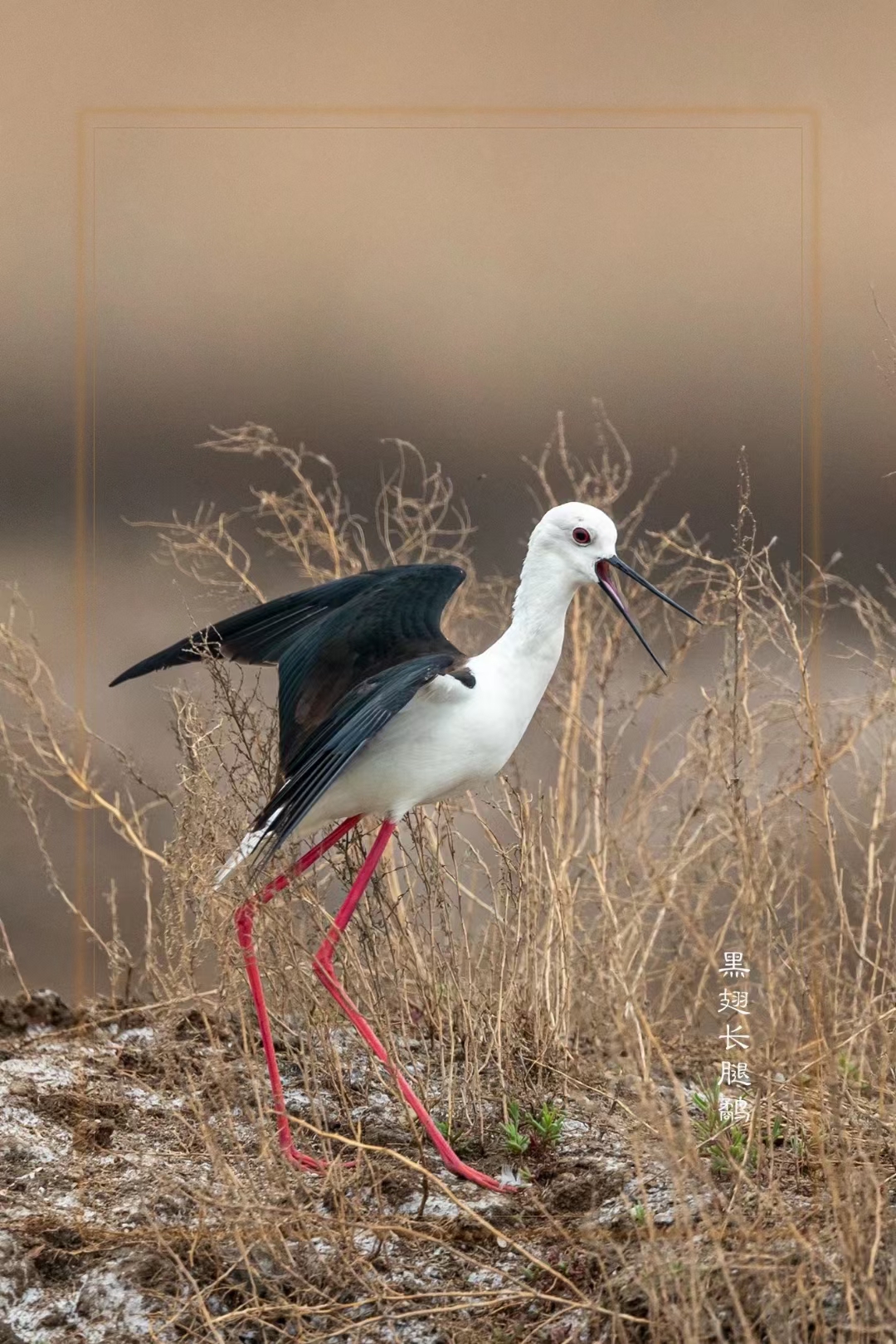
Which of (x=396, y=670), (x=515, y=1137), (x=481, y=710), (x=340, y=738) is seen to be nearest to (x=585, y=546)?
(x=481, y=710)

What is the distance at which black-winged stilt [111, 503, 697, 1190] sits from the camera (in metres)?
4.32

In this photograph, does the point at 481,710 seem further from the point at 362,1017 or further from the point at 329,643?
the point at 362,1017

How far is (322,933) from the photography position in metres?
4.70

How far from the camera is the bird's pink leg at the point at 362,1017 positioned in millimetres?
4320

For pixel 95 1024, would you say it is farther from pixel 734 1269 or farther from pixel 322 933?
pixel 734 1269

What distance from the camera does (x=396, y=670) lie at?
4.14 meters

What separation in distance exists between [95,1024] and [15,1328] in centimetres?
180

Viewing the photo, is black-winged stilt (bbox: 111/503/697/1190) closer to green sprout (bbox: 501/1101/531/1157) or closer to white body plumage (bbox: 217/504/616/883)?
white body plumage (bbox: 217/504/616/883)

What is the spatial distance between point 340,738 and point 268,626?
707mm

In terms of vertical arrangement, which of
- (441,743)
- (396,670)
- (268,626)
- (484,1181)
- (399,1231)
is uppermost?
(268,626)

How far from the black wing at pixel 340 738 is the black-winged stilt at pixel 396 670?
19mm

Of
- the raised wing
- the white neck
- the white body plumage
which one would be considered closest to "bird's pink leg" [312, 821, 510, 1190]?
the white body plumage

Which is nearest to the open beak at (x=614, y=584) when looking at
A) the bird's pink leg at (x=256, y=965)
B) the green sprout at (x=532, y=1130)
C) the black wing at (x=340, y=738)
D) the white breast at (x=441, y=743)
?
the white breast at (x=441, y=743)

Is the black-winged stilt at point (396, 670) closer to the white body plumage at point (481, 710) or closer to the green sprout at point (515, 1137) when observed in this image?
the white body plumage at point (481, 710)
